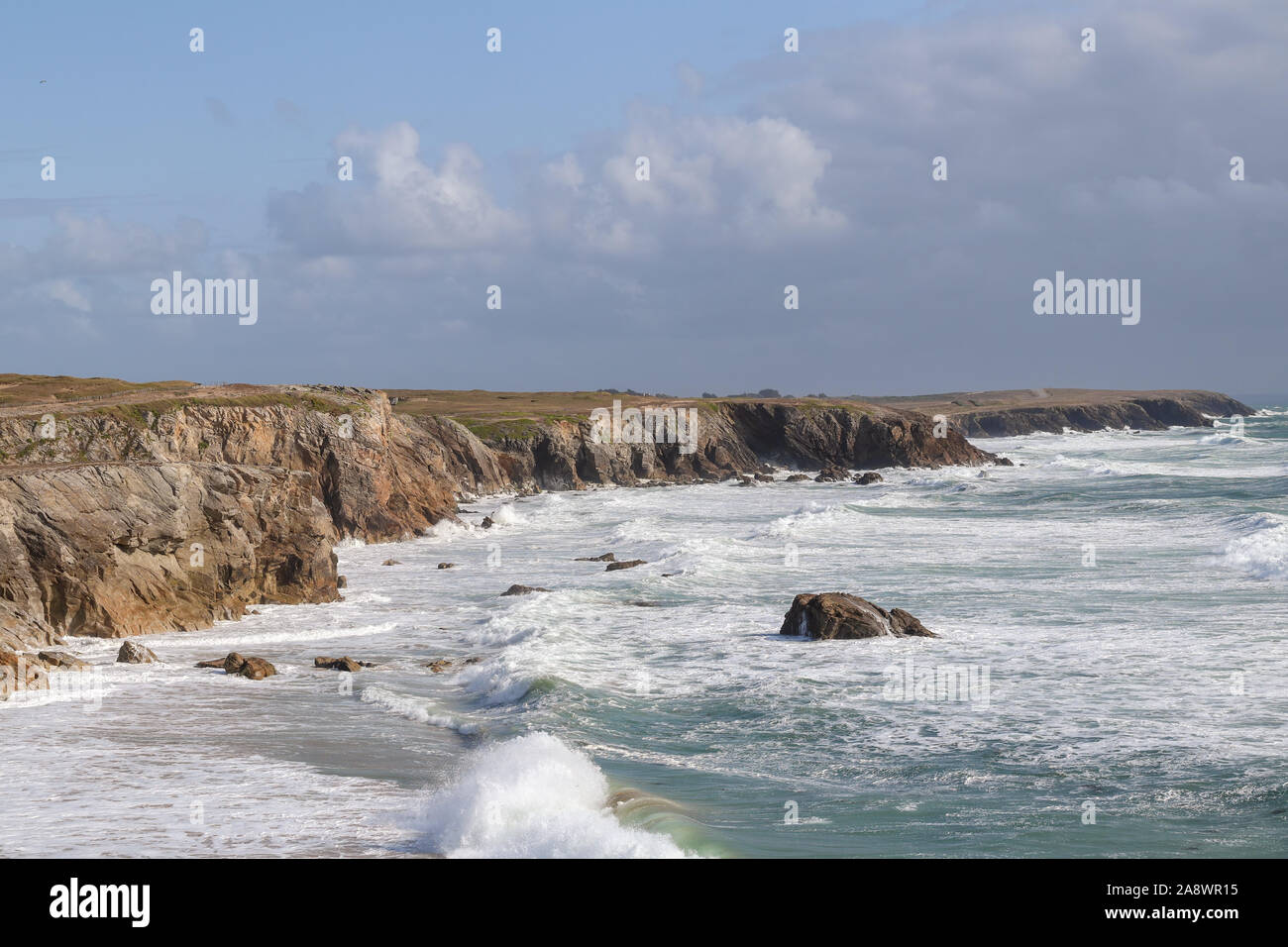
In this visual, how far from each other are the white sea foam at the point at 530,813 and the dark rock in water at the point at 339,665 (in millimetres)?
8065

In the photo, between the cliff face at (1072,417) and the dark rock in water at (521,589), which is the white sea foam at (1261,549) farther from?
the cliff face at (1072,417)

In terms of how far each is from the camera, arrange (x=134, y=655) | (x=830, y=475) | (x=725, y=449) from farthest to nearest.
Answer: (x=725, y=449)
(x=830, y=475)
(x=134, y=655)

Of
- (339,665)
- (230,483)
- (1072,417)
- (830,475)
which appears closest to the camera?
(339,665)

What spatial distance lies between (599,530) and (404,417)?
21002 mm

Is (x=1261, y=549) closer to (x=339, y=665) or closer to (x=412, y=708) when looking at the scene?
(x=412, y=708)

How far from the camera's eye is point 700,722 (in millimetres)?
18922

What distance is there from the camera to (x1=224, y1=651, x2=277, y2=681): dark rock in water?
69.9 feet

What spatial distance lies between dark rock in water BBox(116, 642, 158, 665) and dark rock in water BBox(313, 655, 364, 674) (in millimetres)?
3160

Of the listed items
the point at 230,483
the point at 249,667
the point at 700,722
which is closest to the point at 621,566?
the point at 230,483

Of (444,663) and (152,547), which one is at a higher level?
(152,547)

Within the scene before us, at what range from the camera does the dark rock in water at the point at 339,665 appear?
881 inches

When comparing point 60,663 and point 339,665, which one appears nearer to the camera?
point 60,663

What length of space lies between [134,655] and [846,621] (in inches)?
584
